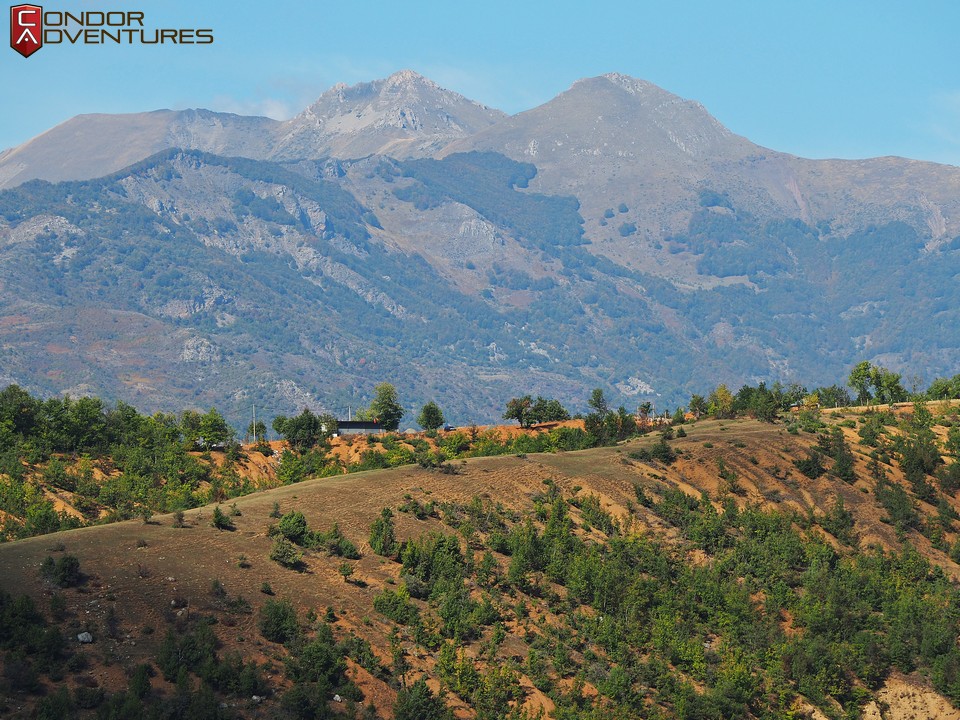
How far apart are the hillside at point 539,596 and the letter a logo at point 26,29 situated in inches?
1458

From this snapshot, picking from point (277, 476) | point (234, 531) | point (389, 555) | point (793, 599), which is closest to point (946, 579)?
point (793, 599)

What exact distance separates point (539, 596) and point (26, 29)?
55986mm

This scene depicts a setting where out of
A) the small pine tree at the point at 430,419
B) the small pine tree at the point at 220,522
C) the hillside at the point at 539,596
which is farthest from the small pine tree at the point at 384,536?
the small pine tree at the point at 430,419

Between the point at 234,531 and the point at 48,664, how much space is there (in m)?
22.2

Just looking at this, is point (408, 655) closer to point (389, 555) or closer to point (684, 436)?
point (389, 555)

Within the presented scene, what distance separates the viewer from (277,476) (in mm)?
135750

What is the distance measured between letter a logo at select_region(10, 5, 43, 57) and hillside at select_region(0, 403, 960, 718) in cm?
3704

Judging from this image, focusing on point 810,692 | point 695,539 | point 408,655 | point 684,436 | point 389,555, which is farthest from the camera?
point 684,436

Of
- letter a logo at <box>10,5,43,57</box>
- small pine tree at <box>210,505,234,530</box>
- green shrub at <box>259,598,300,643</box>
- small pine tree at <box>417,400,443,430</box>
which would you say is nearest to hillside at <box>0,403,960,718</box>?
green shrub at <box>259,598,300,643</box>

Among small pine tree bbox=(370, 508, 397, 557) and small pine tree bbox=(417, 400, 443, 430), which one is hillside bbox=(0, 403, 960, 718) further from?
small pine tree bbox=(417, 400, 443, 430)

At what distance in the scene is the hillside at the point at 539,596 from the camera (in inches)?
2795

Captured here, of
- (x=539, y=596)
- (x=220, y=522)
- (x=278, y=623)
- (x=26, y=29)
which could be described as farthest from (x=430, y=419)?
(x=278, y=623)

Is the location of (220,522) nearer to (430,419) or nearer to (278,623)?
(278,623)

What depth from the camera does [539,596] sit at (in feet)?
288
